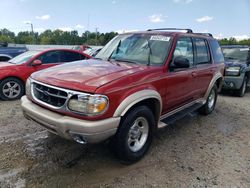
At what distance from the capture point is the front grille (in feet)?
9.44

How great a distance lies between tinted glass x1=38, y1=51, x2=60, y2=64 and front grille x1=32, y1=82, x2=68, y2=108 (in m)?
3.88

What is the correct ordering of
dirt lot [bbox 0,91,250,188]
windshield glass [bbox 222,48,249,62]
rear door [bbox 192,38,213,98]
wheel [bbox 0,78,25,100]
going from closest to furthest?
dirt lot [bbox 0,91,250,188] < rear door [bbox 192,38,213,98] < wheel [bbox 0,78,25,100] < windshield glass [bbox 222,48,249,62]

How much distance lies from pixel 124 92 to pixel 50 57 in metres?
4.92

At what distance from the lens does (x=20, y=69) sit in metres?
6.48

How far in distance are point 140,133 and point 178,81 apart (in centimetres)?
116

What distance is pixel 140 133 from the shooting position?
11.4 ft

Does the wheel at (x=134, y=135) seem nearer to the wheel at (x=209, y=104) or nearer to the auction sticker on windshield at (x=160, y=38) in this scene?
the auction sticker on windshield at (x=160, y=38)

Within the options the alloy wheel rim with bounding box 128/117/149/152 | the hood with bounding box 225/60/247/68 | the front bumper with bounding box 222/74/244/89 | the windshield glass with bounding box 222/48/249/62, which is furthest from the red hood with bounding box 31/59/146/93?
the windshield glass with bounding box 222/48/249/62

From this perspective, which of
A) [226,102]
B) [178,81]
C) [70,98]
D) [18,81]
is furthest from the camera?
[226,102]

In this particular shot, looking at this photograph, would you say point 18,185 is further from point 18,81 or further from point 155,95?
point 18,81

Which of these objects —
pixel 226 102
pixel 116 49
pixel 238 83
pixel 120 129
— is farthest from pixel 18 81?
pixel 238 83

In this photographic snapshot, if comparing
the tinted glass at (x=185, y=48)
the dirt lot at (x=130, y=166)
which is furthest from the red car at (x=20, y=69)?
the tinted glass at (x=185, y=48)

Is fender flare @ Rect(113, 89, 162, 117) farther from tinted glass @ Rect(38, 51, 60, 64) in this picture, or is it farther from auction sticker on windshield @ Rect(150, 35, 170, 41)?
tinted glass @ Rect(38, 51, 60, 64)

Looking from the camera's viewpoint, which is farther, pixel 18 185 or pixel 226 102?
pixel 226 102
